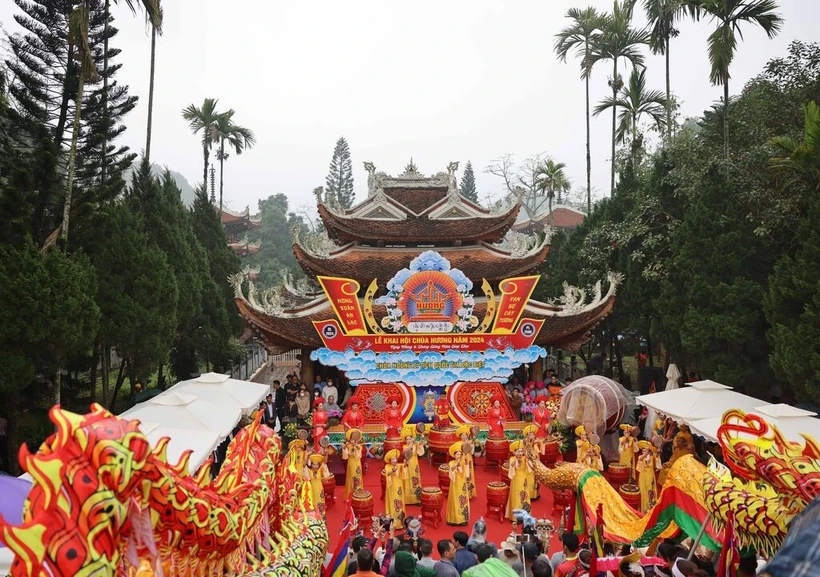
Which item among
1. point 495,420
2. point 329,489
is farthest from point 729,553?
point 495,420

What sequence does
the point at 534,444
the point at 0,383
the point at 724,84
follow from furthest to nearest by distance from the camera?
the point at 724,84 < the point at 534,444 < the point at 0,383

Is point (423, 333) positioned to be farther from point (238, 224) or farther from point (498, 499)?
point (238, 224)

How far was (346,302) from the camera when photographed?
529 inches

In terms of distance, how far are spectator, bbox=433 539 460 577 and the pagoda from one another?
9.50 meters

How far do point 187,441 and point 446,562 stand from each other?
3510mm

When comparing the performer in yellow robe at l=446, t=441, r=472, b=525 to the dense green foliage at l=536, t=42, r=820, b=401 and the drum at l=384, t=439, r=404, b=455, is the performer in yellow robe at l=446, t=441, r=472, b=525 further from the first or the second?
the dense green foliage at l=536, t=42, r=820, b=401

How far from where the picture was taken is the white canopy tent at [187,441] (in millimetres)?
6594

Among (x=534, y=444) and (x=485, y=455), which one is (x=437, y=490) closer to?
(x=534, y=444)

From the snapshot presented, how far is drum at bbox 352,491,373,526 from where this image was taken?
29.2 ft

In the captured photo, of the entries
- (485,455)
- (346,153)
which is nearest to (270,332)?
(485,455)

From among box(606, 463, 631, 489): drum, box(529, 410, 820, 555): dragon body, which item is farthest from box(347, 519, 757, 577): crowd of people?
box(606, 463, 631, 489): drum

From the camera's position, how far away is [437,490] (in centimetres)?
911

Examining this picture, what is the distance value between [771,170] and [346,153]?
4938cm

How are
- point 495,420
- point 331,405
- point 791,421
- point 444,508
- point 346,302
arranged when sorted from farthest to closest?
1. point 331,405
2. point 346,302
3. point 495,420
4. point 444,508
5. point 791,421
